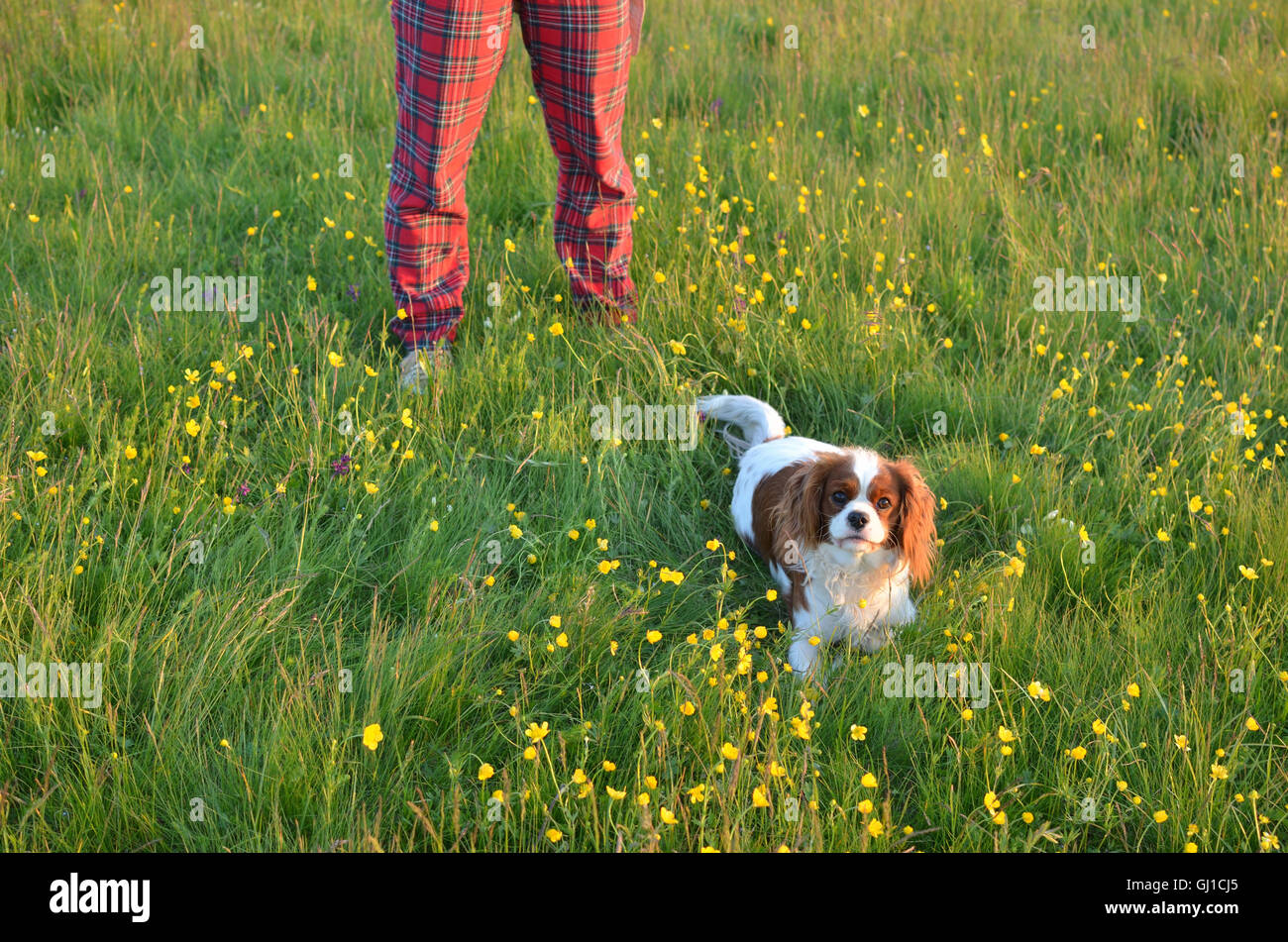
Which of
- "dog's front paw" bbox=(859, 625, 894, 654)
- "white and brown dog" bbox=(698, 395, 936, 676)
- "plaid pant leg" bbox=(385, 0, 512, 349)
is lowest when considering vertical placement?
"dog's front paw" bbox=(859, 625, 894, 654)

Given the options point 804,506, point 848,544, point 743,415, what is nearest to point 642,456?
point 743,415

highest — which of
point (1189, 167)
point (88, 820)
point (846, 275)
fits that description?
point (1189, 167)

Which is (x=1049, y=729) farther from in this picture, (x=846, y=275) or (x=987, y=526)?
(x=846, y=275)

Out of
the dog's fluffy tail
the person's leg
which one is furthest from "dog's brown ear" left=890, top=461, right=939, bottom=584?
the person's leg

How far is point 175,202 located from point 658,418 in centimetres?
256

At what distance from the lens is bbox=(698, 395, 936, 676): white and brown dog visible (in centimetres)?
277

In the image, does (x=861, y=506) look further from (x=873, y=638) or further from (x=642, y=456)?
(x=642, y=456)

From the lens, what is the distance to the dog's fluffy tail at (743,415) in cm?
350

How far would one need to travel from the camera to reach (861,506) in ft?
8.90

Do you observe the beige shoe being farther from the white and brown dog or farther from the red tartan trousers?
the white and brown dog

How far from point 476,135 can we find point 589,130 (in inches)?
15.3

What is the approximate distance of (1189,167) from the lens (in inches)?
196

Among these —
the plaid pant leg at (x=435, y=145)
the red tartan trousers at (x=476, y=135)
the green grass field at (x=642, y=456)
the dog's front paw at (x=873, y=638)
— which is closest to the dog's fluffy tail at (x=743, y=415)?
the green grass field at (x=642, y=456)

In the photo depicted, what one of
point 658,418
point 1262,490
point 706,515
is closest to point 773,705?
point 706,515
